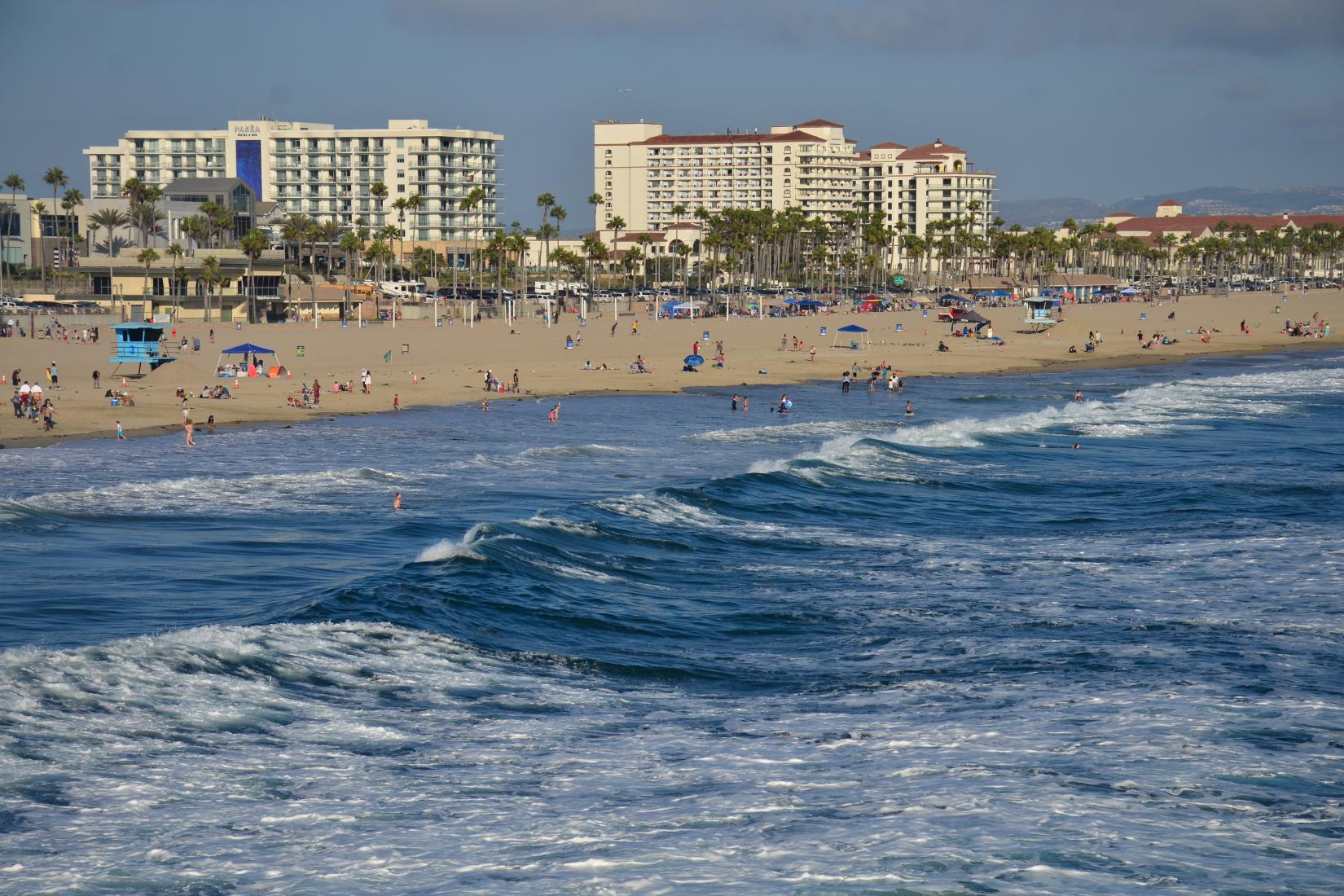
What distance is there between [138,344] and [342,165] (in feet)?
408

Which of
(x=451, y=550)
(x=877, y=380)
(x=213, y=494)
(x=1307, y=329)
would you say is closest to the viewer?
(x=451, y=550)

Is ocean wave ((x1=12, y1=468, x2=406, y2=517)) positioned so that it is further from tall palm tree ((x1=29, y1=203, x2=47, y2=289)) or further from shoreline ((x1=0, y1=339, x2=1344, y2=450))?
tall palm tree ((x1=29, y1=203, x2=47, y2=289))

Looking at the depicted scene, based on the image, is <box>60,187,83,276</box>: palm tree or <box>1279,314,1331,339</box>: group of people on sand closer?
<box>1279,314,1331,339</box>: group of people on sand

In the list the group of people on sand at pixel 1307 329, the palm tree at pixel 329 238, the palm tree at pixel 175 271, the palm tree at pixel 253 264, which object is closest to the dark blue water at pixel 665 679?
the palm tree at pixel 253 264

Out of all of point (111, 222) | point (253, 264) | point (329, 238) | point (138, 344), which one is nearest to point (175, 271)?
point (253, 264)

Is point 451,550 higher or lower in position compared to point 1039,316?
lower

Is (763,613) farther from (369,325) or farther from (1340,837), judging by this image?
(369,325)

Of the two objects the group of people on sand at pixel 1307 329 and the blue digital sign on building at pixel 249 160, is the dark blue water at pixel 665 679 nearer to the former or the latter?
the group of people on sand at pixel 1307 329

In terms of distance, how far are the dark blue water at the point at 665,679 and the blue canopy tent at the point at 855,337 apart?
41.9 metres

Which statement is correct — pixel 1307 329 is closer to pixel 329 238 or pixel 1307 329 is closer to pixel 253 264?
pixel 253 264

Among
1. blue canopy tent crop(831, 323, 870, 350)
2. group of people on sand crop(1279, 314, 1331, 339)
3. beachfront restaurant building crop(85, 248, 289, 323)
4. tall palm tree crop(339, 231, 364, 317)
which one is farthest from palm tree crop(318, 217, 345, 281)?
group of people on sand crop(1279, 314, 1331, 339)

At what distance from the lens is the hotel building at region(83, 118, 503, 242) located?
168 meters

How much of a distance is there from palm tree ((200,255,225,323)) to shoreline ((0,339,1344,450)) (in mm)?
40124

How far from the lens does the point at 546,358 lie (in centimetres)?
6956
